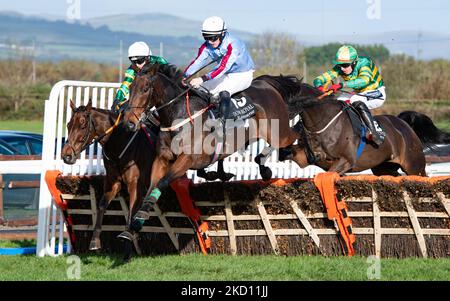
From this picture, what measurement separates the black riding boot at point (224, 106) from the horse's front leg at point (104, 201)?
140 cm

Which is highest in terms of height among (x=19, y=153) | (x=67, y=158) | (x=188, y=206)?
(x=67, y=158)

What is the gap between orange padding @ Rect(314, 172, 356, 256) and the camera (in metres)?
8.30

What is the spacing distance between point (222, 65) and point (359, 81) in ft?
7.50

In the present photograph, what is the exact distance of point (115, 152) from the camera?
29.8 ft

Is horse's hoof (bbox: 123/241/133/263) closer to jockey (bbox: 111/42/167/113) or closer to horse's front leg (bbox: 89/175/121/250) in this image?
horse's front leg (bbox: 89/175/121/250)

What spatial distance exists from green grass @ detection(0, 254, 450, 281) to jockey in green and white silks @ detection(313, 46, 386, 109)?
2842 mm

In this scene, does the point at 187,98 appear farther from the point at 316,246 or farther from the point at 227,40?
the point at 316,246

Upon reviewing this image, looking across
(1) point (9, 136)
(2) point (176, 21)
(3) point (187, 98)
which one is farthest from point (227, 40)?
(2) point (176, 21)

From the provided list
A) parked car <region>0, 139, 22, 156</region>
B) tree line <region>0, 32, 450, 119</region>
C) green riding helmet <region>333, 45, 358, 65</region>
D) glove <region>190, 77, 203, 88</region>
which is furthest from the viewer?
tree line <region>0, 32, 450, 119</region>

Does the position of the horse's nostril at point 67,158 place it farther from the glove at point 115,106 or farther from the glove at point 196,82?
the glove at point 196,82

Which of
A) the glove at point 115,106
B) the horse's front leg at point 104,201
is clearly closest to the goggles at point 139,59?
the glove at point 115,106

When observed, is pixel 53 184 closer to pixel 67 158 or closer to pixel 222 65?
pixel 67 158

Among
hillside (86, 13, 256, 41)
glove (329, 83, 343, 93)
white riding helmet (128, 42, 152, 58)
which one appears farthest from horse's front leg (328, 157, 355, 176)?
hillside (86, 13, 256, 41)

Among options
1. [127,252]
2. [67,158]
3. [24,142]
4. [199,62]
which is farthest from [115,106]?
[24,142]
